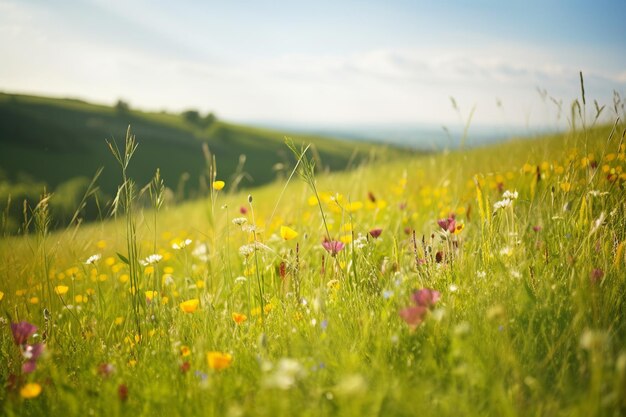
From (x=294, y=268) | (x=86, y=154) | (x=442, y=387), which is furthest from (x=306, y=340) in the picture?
(x=86, y=154)

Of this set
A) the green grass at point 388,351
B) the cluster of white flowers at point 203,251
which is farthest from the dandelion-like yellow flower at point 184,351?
the cluster of white flowers at point 203,251

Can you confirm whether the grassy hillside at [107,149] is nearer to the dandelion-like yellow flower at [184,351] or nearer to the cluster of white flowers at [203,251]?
the cluster of white flowers at [203,251]

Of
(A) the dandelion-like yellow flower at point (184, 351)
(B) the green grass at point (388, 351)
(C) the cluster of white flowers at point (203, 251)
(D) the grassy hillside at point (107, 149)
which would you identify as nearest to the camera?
(B) the green grass at point (388, 351)

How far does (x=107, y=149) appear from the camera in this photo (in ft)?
134

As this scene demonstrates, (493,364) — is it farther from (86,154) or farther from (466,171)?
(86,154)

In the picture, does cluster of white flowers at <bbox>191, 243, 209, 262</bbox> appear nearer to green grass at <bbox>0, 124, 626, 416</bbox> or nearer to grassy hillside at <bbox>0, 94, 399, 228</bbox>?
green grass at <bbox>0, 124, 626, 416</bbox>

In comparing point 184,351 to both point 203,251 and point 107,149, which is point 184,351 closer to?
point 203,251

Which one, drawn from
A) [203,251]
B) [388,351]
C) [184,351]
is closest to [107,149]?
[203,251]

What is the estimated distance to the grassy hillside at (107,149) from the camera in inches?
1407

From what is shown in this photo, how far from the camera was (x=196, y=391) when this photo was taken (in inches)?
51.2

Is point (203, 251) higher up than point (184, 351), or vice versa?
point (203, 251)

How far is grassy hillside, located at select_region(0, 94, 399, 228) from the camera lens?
35.8 meters

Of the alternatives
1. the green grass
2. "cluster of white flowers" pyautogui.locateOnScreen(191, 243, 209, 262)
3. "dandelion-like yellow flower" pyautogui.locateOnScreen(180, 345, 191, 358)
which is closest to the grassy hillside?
"cluster of white flowers" pyautogui.locateOnScreen(191, 243, 209, 262)

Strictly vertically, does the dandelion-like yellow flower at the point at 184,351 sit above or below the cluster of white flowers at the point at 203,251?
below
